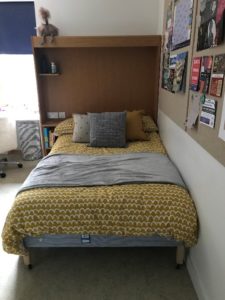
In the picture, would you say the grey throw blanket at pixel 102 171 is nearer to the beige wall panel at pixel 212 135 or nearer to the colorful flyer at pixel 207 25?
the beige wall panel at pixel 212 135

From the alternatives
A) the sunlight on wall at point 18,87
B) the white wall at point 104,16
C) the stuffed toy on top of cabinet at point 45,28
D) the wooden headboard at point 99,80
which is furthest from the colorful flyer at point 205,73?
the sunlight on wall at point 18,87

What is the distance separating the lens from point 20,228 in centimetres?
161

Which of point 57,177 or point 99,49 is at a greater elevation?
point 99,49

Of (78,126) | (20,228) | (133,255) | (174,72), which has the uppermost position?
(174,72)

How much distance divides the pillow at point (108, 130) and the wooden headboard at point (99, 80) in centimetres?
65

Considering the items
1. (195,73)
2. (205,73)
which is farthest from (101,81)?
(205,73)

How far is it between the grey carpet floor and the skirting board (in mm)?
36

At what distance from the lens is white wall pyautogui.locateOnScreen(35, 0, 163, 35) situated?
298 centimetres

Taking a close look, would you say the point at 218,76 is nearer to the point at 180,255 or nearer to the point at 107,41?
the point at 180,255

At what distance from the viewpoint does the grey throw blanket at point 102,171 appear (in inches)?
70.2

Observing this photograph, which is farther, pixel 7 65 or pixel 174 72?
pixel 7 65

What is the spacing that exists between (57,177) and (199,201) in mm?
1001

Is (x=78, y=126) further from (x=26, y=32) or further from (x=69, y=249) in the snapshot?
(x=26, y=32)

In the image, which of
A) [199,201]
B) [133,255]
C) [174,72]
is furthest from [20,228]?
[174,72]
